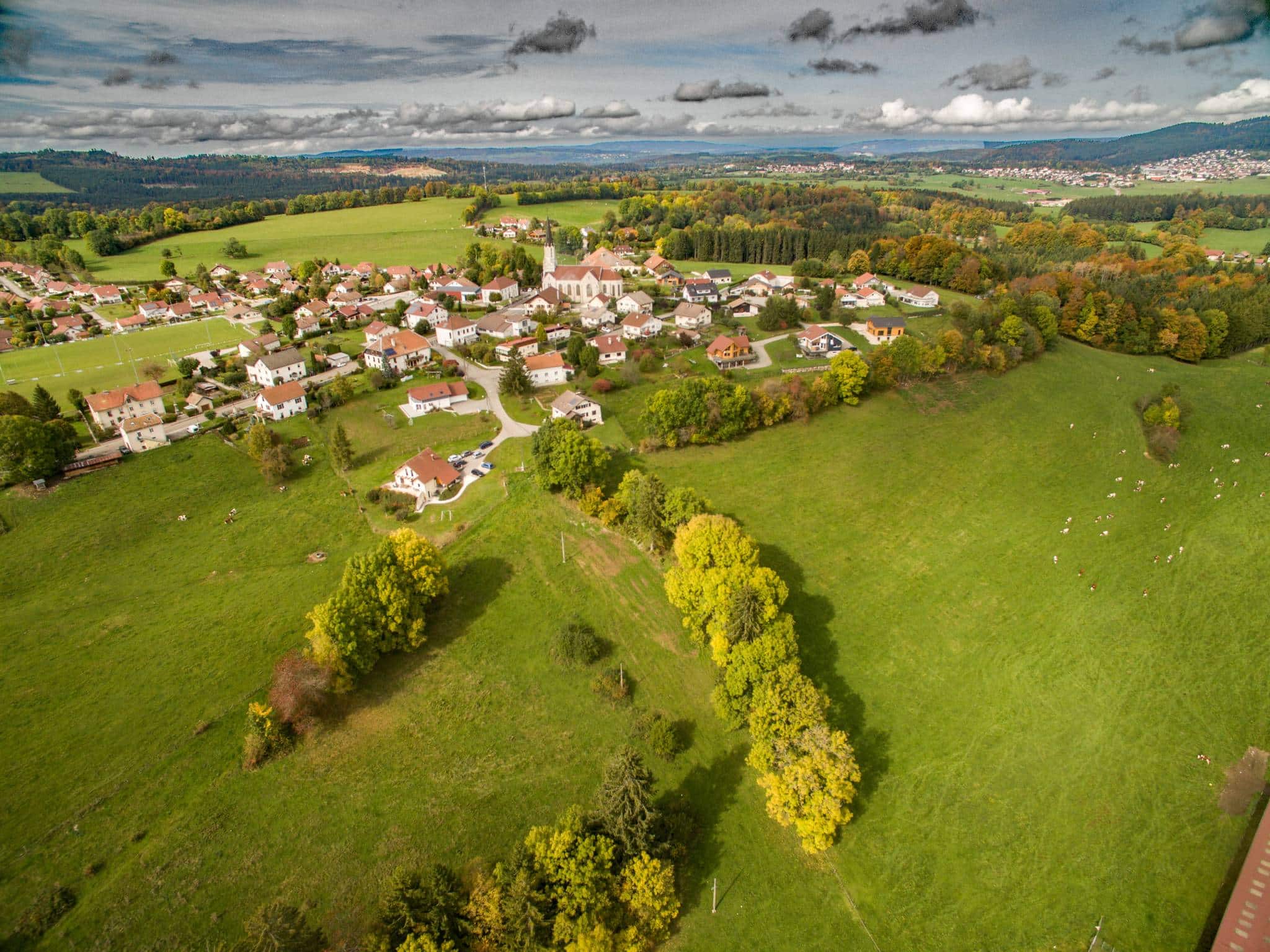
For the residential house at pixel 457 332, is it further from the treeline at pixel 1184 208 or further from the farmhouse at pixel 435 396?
the treeline at pixel 1184 208

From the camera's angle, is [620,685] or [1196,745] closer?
[1196,745]

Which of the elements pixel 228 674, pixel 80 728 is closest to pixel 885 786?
pixel 228 674

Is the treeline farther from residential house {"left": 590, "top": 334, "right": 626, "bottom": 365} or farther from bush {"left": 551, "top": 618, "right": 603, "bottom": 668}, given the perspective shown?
bush {"left": 551, "top": 618, "right": 603, "bottom": 668}

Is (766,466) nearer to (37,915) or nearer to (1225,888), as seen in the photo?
(1225,888)

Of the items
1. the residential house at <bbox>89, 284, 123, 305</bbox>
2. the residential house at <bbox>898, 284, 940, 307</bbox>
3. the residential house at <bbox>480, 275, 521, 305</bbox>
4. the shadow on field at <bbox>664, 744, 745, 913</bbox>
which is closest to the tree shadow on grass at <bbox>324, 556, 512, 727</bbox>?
the shadow on field at <bbox>664, 744, 745, 913</bbox>

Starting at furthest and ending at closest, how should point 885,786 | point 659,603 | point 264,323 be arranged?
1. point 264,323
2. point 659,603
3. point 885,786

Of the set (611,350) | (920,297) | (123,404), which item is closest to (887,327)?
(920,297)

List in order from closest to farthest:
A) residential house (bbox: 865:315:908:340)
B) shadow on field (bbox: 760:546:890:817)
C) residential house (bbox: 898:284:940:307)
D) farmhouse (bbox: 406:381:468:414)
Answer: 1. shadow on field (bbox: 760:546:890:817)
2. farmhouse (bbox: 406:381:468:414)
3. residential house (bbox: 865:315:908:340)
4. residential house (bbox: 898:284:940:307)
